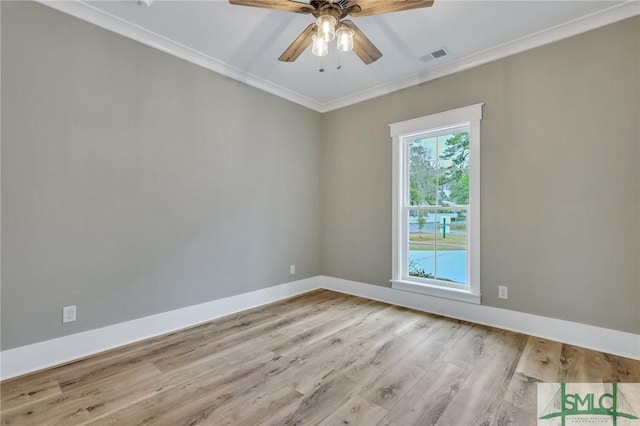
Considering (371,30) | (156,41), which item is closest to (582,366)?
(371,30)

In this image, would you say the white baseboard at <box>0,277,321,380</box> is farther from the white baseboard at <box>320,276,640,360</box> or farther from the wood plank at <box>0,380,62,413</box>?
the white baseboard at <box>320,276,640,360</box>

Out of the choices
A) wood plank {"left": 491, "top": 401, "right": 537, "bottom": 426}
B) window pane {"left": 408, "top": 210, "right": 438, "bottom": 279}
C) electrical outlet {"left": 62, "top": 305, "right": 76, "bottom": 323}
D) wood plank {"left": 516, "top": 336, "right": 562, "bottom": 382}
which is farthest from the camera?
window pane {"left": 408, "top": 210, "right": 438, "bottom": 279}

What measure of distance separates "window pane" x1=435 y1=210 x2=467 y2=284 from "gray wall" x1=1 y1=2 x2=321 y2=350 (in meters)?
2.09

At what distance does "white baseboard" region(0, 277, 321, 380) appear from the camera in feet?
6.77

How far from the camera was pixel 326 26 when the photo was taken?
1842mm

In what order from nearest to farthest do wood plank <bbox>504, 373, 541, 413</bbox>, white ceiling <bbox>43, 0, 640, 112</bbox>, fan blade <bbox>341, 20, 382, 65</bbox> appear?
wood plank <bbox>504, 373, 541, 413</bbox>, fan blade <bbox>341, 20, 382, 65</bbox>, white ceiling <bbox>43, 0, 640, 112</bbox>

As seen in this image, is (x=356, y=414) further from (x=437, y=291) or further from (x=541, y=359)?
(x=437, y=291)

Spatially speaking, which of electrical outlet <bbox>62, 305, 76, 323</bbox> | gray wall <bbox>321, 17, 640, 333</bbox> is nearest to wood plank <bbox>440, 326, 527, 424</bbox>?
gray wall <bbox>321, 17, 640, 333</bbox>

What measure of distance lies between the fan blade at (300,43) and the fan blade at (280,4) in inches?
4.2

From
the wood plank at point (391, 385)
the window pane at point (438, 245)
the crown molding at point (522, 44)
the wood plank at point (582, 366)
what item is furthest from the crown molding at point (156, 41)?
the wood plank at point (582, 366)

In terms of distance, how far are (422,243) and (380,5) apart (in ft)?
8.45

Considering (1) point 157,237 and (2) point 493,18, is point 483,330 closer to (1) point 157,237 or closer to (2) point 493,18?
(2) point 493,18

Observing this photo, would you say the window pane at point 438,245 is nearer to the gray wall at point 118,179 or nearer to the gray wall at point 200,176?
the gray wall at point 200,176

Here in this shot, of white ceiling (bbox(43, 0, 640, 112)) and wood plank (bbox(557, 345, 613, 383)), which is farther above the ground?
white ceiling (bbox(43, 0, 640, 112))
